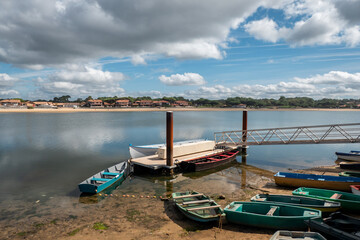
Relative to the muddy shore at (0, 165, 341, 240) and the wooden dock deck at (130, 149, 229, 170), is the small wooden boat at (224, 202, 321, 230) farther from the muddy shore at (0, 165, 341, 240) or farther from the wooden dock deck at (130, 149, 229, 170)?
the wooden dock deck at (130, 149, 229, 170)

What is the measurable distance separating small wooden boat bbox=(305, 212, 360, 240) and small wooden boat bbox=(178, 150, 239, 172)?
11.8m

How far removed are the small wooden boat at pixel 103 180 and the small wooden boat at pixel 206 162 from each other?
5.21 metres

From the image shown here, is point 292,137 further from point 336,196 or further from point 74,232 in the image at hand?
point 74,232

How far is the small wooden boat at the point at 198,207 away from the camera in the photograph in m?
9.96

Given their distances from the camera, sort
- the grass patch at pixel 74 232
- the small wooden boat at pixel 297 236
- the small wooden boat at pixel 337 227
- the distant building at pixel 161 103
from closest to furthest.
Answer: the small wooden boat at pixel 297 236
the small wooden boat at pixel 337 227
the grass patch at pixel 74 232
the distant building at pixel 161 103

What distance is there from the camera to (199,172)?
19984 mm

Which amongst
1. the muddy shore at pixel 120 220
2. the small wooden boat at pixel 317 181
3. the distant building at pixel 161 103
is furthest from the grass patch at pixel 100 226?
the distant building at pixel 161 103

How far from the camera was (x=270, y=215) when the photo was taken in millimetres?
9453

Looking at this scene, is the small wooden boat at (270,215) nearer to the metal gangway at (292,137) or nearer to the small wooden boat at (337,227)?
the small wooden boat at (337,227)

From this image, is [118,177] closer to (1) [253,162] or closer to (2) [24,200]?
(2) [24,200]

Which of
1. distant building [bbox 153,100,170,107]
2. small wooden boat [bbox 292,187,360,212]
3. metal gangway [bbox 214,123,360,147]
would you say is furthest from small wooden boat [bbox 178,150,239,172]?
distant building [bbox 153,100,170,107]

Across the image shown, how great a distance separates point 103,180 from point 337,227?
13.1 metres

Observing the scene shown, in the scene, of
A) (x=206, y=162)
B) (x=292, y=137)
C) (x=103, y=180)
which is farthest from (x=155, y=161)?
(x=292, y=137)

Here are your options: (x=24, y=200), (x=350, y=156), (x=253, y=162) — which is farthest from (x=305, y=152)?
(x=24, y=200)
